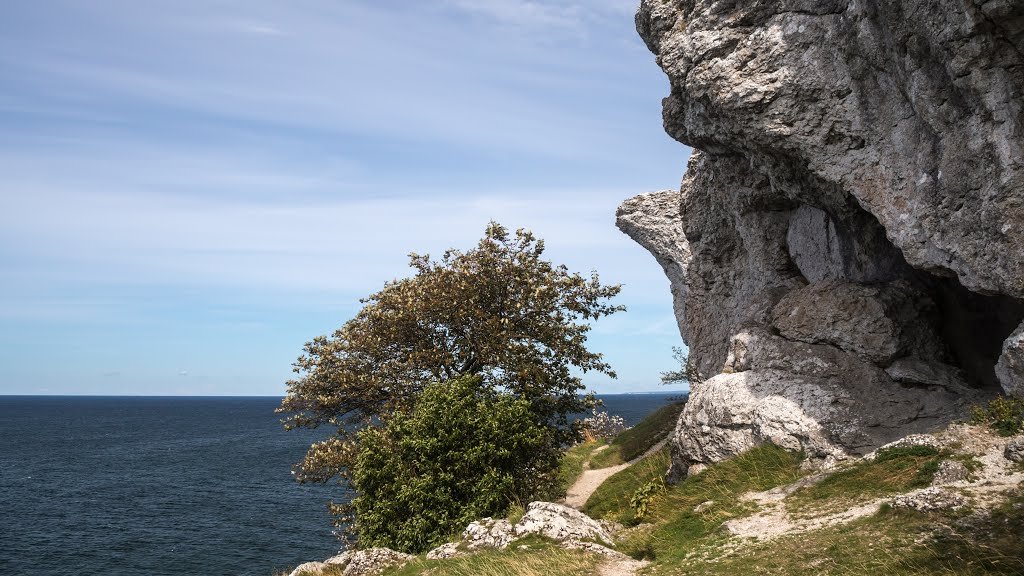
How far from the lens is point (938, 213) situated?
1839 centimetres

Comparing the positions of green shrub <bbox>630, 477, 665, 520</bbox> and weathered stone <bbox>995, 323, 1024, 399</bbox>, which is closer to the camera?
weathered stone <bbox>995, 323, 1024, 399</bbox>

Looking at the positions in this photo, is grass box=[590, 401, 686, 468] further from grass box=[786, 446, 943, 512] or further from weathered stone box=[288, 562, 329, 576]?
weathered stone box=[288, 562, 329, 576]

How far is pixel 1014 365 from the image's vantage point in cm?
1688

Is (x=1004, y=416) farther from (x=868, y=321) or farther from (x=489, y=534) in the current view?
(x=489, y=534)

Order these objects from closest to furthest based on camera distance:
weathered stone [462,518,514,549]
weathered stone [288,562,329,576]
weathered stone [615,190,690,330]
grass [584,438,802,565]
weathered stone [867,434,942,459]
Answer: grass [584,438,802,565]
weathered stone [867,434,942,459]
weathered stone [462,518,514,549]
weathered stone [288,562,329,576]
weathered stone [615,190,690,330]

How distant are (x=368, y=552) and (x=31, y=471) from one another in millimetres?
89226

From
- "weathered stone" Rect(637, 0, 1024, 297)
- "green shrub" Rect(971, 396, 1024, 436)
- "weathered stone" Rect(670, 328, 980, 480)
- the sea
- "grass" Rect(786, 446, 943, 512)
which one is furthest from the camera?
the sea

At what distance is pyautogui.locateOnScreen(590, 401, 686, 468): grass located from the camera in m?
36.4

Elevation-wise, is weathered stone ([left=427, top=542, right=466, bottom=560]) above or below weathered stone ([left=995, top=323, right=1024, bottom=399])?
below

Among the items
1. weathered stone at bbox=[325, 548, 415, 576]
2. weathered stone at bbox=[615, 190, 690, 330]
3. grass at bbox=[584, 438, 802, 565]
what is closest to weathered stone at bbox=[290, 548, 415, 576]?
weathered stone at bbox=[325, 548, 415, 576]

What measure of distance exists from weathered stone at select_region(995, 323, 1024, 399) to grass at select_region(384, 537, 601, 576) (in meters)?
10.6

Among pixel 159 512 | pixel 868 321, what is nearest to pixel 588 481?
pixel 868 321

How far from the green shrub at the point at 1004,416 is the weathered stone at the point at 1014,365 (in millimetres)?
284

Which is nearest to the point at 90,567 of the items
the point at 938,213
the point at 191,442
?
the point at 938,213
